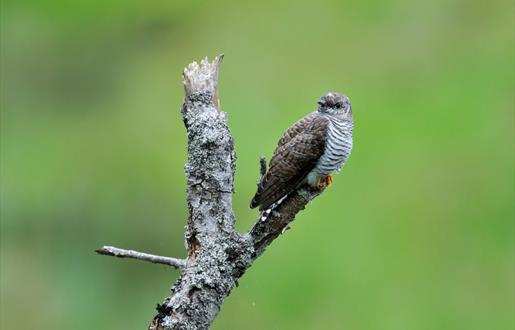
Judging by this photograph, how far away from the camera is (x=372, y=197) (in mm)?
8219

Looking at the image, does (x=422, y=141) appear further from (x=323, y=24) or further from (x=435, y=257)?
(x=323, y=24)

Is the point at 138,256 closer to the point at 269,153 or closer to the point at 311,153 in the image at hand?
the point at 311,153

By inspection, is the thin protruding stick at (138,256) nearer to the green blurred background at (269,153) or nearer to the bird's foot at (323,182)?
the bird's foot at (323,182)

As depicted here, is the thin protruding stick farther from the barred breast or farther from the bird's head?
the bird's head

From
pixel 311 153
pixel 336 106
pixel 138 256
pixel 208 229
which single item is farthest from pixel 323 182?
pixel 138 256

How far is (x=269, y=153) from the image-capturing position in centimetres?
814

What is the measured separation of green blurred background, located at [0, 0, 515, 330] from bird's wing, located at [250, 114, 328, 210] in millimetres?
2942

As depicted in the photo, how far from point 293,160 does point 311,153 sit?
0.30 feet

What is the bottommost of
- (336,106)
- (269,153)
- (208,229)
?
(208,229)

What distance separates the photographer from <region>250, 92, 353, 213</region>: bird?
4312 millimetres

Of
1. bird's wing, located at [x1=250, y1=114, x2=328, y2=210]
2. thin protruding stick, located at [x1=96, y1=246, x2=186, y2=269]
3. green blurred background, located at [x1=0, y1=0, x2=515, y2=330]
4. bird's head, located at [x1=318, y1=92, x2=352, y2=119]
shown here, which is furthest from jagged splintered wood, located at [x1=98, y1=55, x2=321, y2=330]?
green blurred background, located at [x1=0, y1=0, x2=515, y2=330]

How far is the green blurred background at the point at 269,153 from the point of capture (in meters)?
7.71

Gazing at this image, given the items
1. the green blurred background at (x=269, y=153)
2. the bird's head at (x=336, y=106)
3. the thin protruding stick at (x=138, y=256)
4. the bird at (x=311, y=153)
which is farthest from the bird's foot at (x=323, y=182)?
the green blurred background at (x=269, y=153)

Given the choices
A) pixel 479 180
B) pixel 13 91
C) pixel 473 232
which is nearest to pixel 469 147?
pixel 479 180
